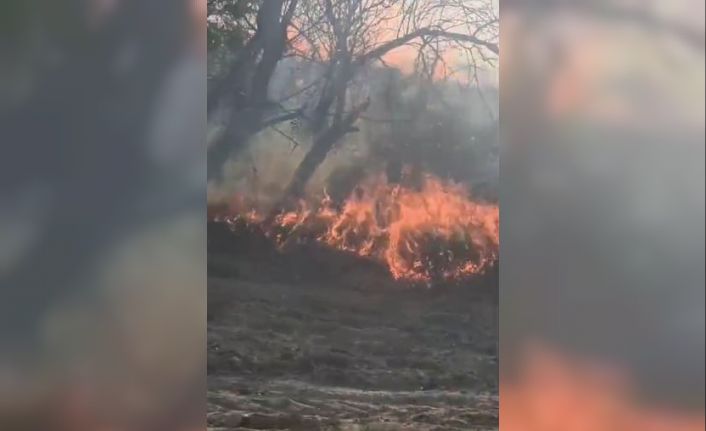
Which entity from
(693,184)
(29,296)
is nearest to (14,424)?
(29,296)

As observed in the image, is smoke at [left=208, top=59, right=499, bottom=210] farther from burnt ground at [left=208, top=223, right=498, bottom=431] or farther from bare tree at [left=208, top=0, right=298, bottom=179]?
burnt ground at [left=208, top=223, right=498, bottom=431]

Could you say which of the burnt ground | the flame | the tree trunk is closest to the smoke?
the tree trunk

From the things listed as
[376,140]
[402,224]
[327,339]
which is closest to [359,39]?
[376,140]

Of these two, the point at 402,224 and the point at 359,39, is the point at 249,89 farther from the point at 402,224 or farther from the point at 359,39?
the point at 402,224

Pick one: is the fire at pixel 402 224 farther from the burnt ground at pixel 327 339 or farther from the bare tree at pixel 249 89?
the bare tree at pixel 249 89

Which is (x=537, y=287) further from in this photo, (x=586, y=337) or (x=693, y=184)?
(x=693, y=184)

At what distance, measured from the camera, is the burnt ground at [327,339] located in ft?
6.06

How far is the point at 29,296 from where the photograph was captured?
6.16 feet

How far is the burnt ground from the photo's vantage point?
72.7 inches

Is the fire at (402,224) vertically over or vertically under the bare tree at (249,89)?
under

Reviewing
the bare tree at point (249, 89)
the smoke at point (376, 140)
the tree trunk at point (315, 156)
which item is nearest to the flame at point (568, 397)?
the smoke at point (376, 140)

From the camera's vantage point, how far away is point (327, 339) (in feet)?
6.08

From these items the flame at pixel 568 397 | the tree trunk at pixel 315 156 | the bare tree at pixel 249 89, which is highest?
the bare tree at pixel 249 89

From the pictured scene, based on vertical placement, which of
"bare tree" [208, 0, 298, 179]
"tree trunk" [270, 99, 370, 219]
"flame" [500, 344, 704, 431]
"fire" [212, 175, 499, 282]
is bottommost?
"flame" [500, 344, 704, 431]
